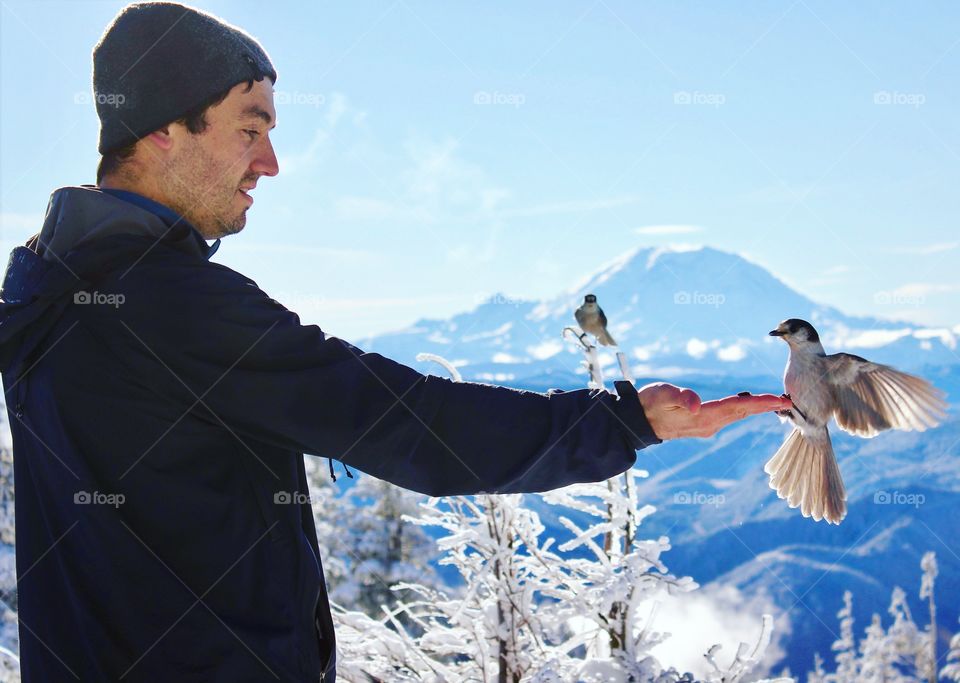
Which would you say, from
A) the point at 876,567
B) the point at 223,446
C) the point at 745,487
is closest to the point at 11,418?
the point at 223,446

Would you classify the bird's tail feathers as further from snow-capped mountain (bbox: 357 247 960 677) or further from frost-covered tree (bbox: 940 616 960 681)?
frost-covered tree (bbox: 940 616 960 681)

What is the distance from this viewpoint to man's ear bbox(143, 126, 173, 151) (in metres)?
1.59

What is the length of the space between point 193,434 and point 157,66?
751 mm

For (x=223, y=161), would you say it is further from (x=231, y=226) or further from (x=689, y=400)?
(x=689, y=400)

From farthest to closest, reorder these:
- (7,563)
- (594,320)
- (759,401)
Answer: (7,563)
(594,320)
(759,401)

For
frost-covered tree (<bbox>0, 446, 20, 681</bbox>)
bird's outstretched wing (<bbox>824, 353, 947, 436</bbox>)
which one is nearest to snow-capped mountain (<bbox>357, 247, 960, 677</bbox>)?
bird's outstretched wing (<bbox>824, 353, 947, 436</bbox>)

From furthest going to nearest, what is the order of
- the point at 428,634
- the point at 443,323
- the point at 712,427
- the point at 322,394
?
the point at 443,323 < the point at 428,634 < the point at 712,427 < the point at 322,394

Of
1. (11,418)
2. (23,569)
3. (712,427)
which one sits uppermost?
(11,418)

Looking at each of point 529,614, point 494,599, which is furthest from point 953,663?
point 494,599

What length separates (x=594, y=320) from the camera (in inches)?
331

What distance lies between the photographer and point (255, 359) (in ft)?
4.38

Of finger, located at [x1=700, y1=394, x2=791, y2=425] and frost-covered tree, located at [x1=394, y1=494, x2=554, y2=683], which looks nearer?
finger, located at [x1=700, y1=394, x2=791, y2=425]

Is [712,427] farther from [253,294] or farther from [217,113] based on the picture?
[217,113]

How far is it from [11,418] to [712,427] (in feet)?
4.40
